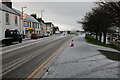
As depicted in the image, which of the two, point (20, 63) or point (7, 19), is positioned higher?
point (7, 19)

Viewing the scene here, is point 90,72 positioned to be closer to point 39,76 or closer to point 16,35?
point 39,76

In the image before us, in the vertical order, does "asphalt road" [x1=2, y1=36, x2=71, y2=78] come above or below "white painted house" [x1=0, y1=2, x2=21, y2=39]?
below

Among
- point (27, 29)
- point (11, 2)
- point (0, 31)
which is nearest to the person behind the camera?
point (0, 31)

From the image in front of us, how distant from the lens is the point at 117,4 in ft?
33.4

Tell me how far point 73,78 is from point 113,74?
5.75 feet

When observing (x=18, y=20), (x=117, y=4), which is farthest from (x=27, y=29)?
(x=117, y=4)

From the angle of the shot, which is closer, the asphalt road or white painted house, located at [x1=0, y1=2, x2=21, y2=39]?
the asphalt road

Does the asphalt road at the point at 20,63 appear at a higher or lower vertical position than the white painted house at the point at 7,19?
lower

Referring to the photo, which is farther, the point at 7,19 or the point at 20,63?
the point at 7,19

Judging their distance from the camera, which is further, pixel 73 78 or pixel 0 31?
pixel 0 31

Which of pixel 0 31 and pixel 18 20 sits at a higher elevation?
pixel 18 20

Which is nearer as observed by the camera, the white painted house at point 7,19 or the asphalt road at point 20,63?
the asphalt road at point 20,63

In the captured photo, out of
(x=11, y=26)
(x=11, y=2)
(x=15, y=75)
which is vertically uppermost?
(x=11, y=2)

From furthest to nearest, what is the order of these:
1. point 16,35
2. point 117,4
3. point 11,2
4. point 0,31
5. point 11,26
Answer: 1. point 11,2
2. point 11,26
3. point 0,31
4. point 16,35
5. point 117,4
